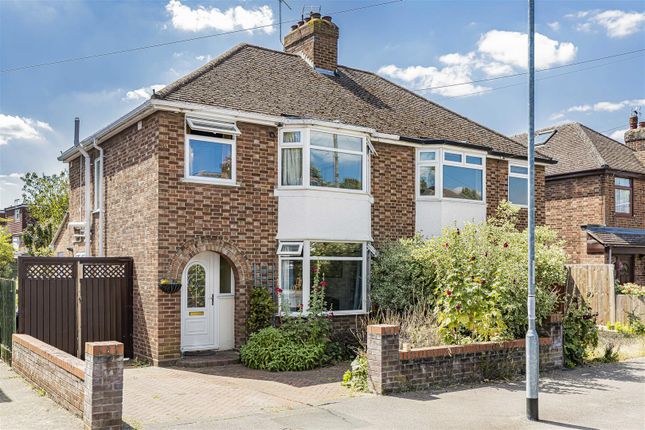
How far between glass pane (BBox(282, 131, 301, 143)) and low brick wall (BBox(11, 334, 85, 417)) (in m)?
6.65

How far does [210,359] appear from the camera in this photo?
1223 cm

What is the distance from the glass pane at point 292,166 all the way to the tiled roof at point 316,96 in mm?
891

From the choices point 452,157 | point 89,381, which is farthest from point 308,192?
point 89,381

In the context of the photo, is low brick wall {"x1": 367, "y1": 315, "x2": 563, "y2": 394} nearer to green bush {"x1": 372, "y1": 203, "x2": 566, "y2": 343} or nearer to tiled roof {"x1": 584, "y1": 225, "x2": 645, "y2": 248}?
green bush {"x1": 372, "y1": 203, "x2": 566, "y2": 343}

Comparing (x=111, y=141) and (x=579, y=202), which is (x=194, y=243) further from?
(x=579, y=202)

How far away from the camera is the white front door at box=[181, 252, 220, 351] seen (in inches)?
505

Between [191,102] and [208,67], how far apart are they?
8.48 ft

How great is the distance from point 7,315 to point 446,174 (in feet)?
35.9

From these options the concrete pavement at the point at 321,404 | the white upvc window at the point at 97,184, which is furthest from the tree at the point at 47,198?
the concrete pavement at the point at 321,404

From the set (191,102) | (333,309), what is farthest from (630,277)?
(191,102)

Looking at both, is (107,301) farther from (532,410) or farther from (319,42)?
(319,42)

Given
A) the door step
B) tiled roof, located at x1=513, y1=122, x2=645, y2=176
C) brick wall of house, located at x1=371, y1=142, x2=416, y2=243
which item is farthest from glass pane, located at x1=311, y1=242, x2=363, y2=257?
tiled roof, located at x1=513, y1=122, x2=645, y2=176

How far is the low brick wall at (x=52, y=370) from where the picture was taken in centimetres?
777

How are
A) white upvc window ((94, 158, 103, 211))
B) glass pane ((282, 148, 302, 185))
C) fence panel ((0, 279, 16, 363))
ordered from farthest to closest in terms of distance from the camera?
white upvc window ((94, 158, 103, 211)) → glass pane ((282, 148, 302, 185)) → fence panel ((0, 279, 16, 363))
